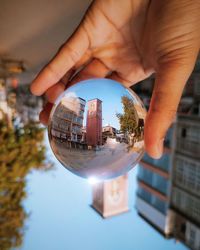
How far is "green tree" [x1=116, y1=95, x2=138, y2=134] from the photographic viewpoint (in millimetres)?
694

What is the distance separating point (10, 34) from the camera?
1.60 metres

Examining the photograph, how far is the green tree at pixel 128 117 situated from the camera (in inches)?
27.3

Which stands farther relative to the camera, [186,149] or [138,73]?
[186,149]

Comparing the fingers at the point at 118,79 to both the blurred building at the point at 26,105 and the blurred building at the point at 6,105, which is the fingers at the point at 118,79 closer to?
the blurred building at the point at 6,105

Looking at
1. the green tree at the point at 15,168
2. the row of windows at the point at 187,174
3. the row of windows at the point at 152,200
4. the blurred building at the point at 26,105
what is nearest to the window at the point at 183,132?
the row of windows at the point at 187,174

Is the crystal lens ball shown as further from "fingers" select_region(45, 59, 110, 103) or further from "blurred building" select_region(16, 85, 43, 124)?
"blurred building" select_region(16, 85, 43, 124)

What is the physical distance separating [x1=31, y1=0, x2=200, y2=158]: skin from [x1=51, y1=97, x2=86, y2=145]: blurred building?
17cm

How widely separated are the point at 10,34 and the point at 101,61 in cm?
73

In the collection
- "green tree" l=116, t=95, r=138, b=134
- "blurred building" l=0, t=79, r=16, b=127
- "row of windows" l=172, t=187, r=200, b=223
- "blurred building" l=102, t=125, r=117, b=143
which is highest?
"blurred building" l=0, t=79, r=16, b=127

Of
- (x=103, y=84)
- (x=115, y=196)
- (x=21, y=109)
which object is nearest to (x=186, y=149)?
(x=115, y=196)

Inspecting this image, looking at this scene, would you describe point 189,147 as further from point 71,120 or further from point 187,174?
point 71,120

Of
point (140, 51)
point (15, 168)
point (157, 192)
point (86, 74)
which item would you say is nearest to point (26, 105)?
point (15, 168)

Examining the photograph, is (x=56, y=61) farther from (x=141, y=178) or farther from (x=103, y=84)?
(x=141, y=178)

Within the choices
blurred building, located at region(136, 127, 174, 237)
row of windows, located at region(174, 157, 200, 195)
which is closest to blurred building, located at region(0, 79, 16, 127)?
row of windows, located at region(174, 157, 200, 195)
